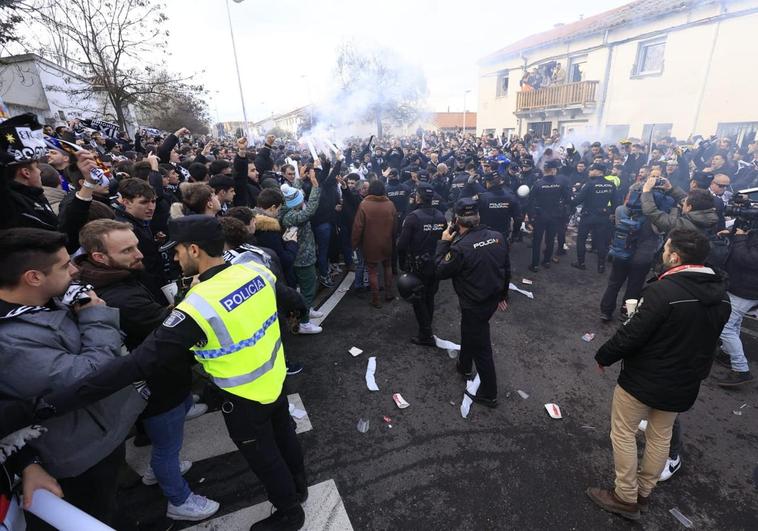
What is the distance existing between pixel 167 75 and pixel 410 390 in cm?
1727

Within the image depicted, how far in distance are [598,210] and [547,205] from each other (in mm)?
1006

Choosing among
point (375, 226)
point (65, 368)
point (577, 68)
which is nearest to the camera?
point (65, 368)

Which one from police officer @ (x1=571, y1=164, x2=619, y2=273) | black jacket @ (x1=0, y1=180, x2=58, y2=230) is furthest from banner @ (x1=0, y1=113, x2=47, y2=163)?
police officer @ (x1=571, y1=164, x2=619, y2=273)

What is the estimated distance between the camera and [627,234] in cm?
562

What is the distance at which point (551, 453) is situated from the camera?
11.2ft

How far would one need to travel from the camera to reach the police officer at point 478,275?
387cm

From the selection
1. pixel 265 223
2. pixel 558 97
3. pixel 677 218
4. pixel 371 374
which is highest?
pixel 558 97

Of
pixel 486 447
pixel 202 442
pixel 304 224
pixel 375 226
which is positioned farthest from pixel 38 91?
pixel 486 447

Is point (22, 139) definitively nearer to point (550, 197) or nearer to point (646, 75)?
point (550, 197)

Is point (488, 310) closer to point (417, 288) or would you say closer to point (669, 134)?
point (417, 288)

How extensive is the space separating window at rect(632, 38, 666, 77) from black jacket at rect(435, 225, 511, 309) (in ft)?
62.1

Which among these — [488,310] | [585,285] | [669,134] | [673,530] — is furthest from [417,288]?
[669,134]

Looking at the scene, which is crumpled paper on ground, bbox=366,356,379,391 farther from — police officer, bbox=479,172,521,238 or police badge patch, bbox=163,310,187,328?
police officer, bbox=479,172,521,238

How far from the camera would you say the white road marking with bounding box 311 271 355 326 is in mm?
5979
